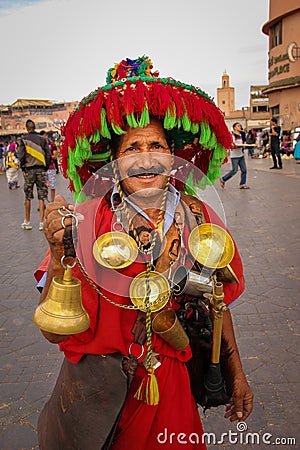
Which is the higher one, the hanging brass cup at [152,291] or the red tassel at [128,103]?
the red tassel at [128,103]

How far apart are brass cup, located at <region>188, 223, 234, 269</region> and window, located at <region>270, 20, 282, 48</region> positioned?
30977mm

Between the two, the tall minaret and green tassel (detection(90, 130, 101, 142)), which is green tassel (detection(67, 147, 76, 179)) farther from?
the tall minaret

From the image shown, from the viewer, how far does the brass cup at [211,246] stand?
5.63 feet

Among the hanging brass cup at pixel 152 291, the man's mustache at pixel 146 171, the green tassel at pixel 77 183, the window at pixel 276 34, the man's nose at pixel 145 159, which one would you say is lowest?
the hanging brass cup at pixel 152 291

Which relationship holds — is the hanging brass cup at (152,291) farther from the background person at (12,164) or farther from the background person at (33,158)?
the background person at (12,164)

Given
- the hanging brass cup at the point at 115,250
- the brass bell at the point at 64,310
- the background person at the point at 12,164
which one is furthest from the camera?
the background person at the point at 12,164

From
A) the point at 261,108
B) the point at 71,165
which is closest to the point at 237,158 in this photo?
the point at 71,165

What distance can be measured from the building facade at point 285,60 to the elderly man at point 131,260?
27.3 meters

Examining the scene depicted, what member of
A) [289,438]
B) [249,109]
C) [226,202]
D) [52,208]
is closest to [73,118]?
[52,208]

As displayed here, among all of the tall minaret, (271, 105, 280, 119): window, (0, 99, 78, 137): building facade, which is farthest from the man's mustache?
the tall minaret

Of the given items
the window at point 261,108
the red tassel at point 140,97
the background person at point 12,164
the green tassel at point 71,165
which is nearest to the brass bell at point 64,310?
the green tassel at point 71,165

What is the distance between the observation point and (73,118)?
1837 mm

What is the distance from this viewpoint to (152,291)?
1.59 meters

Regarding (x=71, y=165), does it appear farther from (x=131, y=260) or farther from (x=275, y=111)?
(x=275, y=111)
